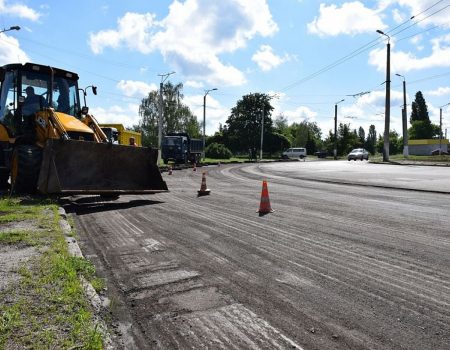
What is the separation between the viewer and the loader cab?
1241cm

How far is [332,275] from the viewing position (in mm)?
4977

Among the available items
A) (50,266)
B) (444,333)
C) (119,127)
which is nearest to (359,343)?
(444,333)

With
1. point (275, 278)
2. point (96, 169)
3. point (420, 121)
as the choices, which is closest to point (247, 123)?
point (420, 121)

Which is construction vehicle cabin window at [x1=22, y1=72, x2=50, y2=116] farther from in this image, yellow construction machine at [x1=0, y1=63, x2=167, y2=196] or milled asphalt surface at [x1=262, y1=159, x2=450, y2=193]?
milled asphalt surface at [x1=262, y1=159, x2=450, y2=193]

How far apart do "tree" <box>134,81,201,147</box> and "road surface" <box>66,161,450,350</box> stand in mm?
72435

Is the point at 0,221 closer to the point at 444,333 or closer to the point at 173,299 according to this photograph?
the point at 173,299

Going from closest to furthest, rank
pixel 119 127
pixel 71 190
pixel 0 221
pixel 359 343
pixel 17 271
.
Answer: pixel 359 343, pixel 17 271, pixel 0 221, pixel 71 190, pixel 119 127

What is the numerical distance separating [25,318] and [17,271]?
4.75ft

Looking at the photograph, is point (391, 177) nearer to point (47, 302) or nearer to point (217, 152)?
point (47, 302)

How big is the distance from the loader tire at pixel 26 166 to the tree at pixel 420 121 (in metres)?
106

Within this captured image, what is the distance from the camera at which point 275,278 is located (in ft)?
16.1

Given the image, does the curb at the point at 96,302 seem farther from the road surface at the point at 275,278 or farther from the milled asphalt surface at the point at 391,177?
the milled asphalt surface at the point at 391,177

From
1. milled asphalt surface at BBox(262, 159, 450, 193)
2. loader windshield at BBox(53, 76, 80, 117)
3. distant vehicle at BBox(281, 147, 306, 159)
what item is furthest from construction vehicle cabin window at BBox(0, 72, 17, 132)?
distant vehicle at BBox(281, 147, 306, 159)

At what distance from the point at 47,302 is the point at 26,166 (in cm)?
836
